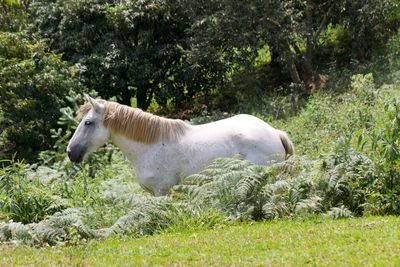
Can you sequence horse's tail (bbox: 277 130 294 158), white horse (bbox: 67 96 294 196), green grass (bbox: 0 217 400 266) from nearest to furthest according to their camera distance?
1. green grass (bbox: 0 217 400 266)
2. white horse (bbox: 67 96 294 196)
3. horse's tail (bbox: 277 130 294 158)

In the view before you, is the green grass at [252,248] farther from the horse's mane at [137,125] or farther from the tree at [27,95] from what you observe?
the tree at [27,95]

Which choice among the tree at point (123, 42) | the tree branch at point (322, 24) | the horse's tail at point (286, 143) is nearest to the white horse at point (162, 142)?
the horse's tail at point (286, 143)

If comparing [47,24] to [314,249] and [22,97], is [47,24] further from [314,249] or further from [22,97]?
[314,249]

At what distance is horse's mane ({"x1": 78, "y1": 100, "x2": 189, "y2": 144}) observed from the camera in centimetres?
1005

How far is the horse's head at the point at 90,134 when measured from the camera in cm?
1012

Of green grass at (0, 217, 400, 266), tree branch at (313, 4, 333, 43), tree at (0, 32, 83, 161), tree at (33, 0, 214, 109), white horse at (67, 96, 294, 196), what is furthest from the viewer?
tree branch at (313, 4, 333, 43)

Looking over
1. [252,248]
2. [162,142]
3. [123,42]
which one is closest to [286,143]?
[162,142]

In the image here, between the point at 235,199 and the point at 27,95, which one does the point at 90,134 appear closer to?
the point at 235,199

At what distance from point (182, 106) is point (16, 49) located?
634 cm

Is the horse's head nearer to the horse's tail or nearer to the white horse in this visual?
the white horse

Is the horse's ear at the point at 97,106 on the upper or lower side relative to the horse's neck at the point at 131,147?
upper

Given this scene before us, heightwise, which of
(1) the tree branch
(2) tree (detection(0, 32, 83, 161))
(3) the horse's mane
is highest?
(1) the tree branch

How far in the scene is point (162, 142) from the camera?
10039mm

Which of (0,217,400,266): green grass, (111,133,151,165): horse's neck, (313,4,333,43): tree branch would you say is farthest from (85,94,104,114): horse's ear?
(313,4,333,43): tree branch
